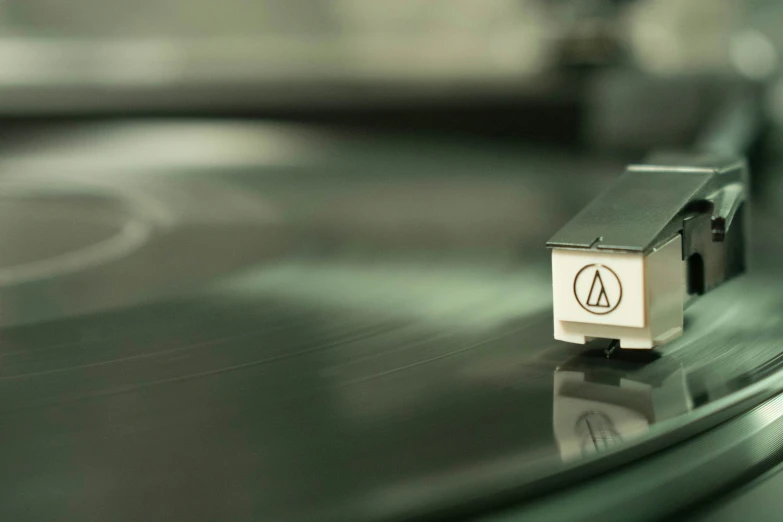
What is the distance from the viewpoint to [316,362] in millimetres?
461

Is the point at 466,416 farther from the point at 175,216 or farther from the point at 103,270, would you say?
the point at 175,216

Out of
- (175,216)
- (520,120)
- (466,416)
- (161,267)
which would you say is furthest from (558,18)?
(466,416)

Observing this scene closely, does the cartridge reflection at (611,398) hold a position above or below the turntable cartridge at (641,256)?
below

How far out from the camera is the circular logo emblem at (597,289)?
15.7 inches

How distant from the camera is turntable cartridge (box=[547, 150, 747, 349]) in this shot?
0.40 m

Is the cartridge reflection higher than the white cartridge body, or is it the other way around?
the white cartridge body

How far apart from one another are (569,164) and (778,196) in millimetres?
244

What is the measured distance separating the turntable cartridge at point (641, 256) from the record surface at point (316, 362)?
2cm

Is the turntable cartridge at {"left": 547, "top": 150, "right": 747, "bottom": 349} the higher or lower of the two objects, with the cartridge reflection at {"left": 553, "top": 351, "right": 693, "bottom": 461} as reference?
higher

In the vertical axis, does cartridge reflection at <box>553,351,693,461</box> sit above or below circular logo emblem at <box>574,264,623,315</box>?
below

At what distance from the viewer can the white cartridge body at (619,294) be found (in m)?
0.40

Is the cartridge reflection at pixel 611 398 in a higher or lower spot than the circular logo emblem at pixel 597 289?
lower

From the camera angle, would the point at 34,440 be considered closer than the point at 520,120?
Yes

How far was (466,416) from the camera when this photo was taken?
0.38 m
